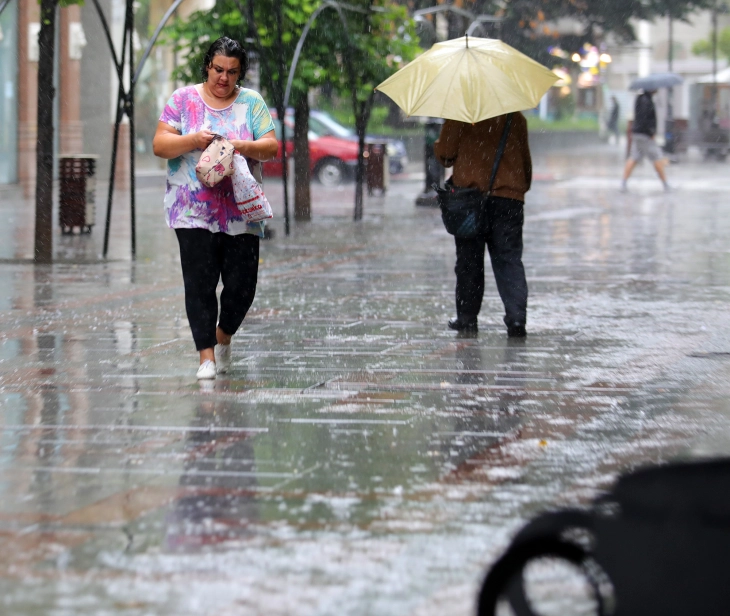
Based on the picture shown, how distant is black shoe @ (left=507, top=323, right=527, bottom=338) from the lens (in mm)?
8312

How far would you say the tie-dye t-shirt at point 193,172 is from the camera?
6762mm

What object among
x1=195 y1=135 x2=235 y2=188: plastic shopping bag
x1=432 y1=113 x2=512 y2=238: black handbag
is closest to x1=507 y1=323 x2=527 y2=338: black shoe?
x1=432 y1=113 x2=512 y2=238: black handbag

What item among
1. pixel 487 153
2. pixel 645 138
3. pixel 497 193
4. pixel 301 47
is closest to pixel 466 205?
pixel 497 193

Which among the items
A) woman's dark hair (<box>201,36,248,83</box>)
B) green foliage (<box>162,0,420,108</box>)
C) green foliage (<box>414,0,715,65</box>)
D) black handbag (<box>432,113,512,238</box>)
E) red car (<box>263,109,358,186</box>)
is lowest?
black handbag (<box>432,113,512,238</box>)

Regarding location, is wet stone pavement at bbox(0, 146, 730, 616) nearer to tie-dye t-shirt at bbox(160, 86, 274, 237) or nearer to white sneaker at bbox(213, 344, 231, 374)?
white sneaker at bbox(213, 344, 231, 374)

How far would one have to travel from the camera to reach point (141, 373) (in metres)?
7.11

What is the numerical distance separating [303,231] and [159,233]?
184 centimetres

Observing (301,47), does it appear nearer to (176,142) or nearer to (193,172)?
(193,172)

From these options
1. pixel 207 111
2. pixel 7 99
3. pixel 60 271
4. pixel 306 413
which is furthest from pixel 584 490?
pixel 7 99

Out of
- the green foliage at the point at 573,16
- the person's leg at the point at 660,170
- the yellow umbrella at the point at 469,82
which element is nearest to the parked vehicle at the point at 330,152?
the person's leg at the point at 660,170

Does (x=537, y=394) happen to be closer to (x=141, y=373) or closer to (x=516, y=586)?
(x=141, y=373)

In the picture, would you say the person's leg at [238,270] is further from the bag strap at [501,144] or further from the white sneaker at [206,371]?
the bag strap at [501,144]

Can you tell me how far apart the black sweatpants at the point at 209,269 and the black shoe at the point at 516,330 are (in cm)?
192

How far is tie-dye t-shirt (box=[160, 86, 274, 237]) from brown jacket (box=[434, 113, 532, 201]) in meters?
1.80
